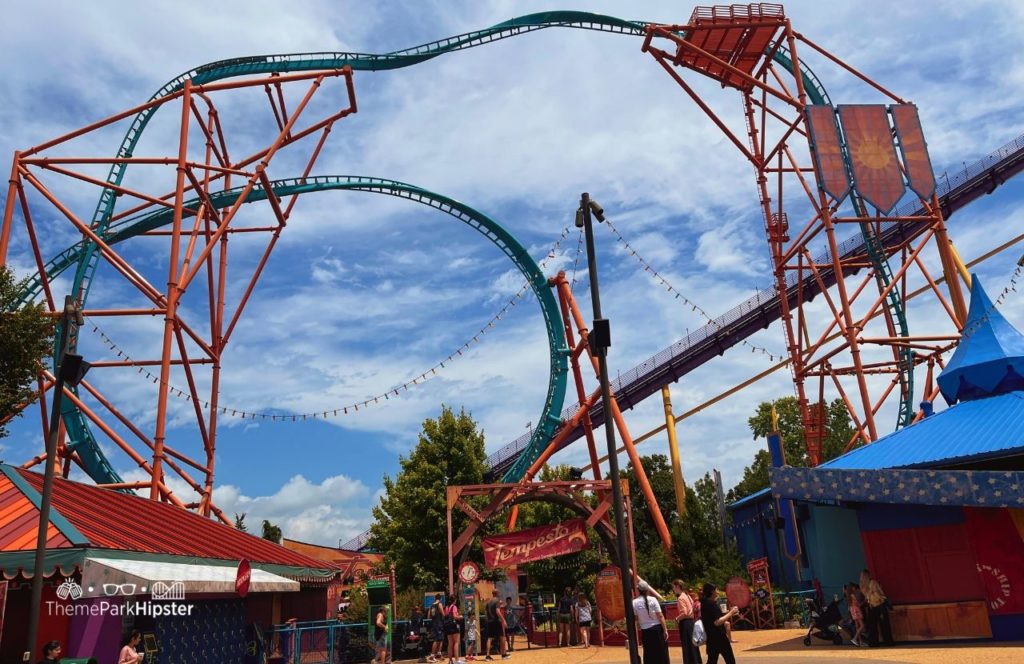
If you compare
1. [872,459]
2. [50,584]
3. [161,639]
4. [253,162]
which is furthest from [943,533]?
[253,162]

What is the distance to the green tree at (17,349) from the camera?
12945 mm

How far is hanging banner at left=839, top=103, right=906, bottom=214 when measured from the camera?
2238cm

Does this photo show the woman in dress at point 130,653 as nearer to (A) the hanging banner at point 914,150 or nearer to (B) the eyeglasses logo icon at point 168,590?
(B) the eyeglasses logo icon at point 168,590

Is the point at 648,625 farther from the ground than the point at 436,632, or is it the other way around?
the point at 648,625

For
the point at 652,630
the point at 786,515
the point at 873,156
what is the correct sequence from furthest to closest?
the point at 873,156 < the point at 786,515 < the point at 652,630

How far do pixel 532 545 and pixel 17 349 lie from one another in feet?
37.2

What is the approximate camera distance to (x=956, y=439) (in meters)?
14.8

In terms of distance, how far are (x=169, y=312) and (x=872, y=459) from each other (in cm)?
1483

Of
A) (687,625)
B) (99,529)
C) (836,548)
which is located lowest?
(687,625)

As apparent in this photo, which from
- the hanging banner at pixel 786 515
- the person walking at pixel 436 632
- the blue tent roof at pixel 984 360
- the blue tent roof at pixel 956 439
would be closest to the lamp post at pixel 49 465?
the person walking at pixel 436 632

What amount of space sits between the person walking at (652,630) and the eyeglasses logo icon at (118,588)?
235 inches

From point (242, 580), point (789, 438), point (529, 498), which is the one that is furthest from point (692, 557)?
point (789, 438)

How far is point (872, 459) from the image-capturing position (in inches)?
617

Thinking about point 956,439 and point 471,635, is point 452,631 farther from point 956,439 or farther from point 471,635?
point 956,439
